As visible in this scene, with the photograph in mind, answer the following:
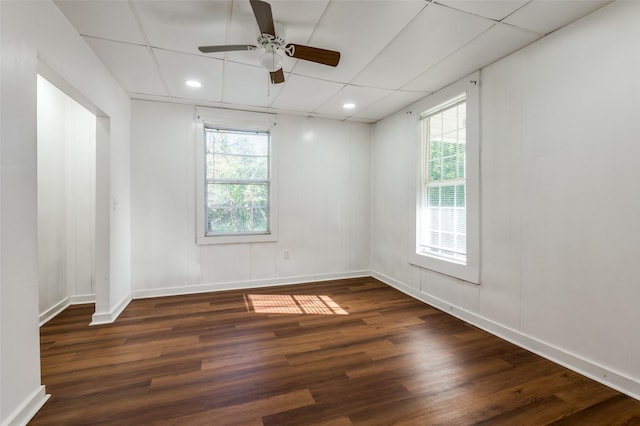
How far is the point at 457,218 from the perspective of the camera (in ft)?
10.8

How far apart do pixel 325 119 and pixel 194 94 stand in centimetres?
194

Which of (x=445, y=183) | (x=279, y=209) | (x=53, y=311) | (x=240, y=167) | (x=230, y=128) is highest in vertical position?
(x=230, y=128)

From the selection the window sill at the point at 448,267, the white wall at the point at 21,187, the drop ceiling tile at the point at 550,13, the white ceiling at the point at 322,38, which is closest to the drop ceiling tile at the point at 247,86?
the white ceiling at the point at 322,38

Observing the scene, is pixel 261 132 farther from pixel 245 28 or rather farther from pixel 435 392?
pixel 435 392

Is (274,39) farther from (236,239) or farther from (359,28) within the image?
(236,239)

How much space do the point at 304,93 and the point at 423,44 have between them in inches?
59.3

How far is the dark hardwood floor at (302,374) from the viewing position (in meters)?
1.69

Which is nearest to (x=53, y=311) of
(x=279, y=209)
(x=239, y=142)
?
(x=279, y=209)

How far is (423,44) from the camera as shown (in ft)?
7.97

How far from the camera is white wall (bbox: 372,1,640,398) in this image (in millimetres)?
1878

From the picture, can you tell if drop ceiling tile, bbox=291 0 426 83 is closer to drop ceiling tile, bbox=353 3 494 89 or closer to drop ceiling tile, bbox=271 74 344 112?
drop ceiling tile, bbox=353 3 494 89

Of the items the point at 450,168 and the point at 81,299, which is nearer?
the point at 450,168

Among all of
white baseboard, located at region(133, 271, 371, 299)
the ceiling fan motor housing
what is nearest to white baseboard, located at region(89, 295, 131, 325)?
white baseboard, located at region(133, 271, 371, 299)

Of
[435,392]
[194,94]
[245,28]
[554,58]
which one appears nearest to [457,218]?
[554,58]
